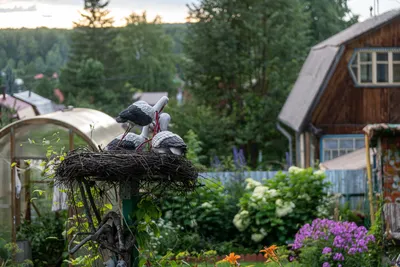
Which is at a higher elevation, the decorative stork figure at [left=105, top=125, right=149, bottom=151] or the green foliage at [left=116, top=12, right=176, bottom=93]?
the green foliage at [left=116, top=12, right=176, bottom=93]

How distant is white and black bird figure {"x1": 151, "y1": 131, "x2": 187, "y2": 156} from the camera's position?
680 cm

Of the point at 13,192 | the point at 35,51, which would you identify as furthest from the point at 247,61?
the point at 13,192

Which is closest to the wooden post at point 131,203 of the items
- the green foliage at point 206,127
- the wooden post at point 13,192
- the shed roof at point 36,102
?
the wooden post at point 13,192

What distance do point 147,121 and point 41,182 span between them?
7.11 meters

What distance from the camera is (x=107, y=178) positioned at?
22.1 ft

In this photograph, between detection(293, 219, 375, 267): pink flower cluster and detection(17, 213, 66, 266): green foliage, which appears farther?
detection(17, 213, 66, 266): green foliage

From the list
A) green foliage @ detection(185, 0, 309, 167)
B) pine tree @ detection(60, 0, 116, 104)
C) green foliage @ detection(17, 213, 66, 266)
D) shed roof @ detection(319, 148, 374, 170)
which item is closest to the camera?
green foliage @ detection(17, 213, 66, 266)

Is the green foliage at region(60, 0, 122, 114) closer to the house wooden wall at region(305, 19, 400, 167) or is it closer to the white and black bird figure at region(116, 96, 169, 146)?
the house wooden wall at region(305, 19, 400, 167)

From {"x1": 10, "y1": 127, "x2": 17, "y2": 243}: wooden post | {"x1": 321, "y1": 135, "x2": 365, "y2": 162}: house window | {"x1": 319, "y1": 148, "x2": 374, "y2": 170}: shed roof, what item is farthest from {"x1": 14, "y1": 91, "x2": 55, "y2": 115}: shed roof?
{"x1": 10, "y1": 127, "x2": 17, "y2": 243}: wooden post

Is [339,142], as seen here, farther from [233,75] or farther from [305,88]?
[233,75]

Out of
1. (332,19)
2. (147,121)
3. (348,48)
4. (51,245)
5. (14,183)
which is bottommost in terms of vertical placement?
(51,245)

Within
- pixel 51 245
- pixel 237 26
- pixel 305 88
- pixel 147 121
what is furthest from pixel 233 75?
pixel 147 121

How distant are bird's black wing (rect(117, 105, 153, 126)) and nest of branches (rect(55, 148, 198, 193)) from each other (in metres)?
0.33

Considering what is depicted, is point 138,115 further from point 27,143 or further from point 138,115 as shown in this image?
point 27,143
